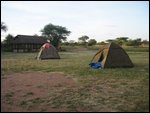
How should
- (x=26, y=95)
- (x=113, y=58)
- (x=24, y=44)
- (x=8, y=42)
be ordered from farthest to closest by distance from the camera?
(x=8, y=42)
(x=24, y=44)
(x=113, y=58)
(x=26, y=95)

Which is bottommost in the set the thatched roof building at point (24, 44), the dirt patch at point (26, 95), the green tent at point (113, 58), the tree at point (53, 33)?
the dirt patch at point (26, 95)

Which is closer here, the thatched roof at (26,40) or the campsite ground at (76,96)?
the campsite ground at (76,96)

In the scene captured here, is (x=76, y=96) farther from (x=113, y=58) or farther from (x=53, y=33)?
(x=53, y=33)

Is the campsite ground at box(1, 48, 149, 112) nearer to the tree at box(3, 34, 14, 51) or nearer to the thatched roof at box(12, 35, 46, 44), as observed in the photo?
the thatched roof at box(12, 35, 46, 44)

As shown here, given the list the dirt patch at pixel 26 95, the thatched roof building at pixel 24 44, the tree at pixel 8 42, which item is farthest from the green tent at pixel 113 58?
the tree at pixel 8 42

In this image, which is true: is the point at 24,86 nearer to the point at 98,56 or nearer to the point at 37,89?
the point at 37,89

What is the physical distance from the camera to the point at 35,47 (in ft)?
175

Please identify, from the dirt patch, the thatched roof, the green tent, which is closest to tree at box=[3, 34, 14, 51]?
the thatched roof

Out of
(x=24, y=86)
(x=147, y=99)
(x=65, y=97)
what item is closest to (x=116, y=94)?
(x=147, y=99)

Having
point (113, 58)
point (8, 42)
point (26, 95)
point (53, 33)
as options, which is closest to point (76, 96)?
point (26, 95)

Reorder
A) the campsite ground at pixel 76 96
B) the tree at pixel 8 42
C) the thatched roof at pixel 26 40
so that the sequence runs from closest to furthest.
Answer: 1. the campsite ground at pixel 76 96
2. the thatched roof at pixel 26 40
3. the tree at pixel 8 42

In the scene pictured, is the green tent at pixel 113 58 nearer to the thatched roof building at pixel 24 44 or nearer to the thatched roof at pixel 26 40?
the thatched roof at pixel 26 40

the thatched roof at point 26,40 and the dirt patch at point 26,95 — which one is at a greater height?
the thatched roof at point 26,40

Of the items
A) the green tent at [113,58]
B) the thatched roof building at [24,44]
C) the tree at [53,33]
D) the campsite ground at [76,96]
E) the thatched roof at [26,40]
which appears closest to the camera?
the campsite ground at [76,96]
